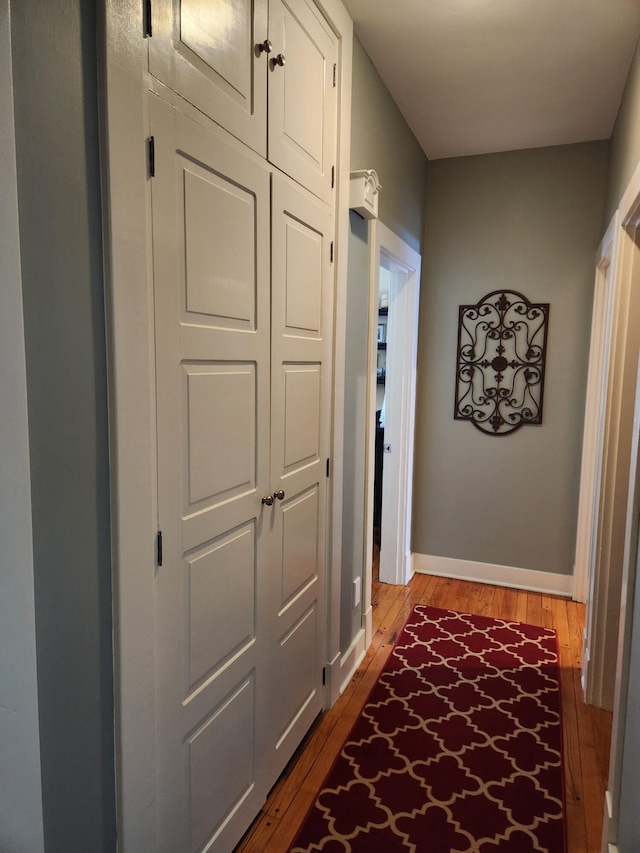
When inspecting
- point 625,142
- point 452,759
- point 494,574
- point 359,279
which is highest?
point 625,142

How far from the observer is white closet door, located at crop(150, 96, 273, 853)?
1209mm

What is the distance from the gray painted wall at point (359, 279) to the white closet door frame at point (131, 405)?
130 cm

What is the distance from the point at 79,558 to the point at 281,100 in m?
1.38

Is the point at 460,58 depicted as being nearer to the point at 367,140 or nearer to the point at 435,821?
the point at 367,140

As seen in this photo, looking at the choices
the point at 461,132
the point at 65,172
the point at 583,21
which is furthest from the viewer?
the point at 461,132

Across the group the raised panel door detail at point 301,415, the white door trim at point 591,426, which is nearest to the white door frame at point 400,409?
the white door trim at point 591,426

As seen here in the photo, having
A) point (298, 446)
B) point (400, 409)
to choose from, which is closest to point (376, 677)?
point (298, 446)

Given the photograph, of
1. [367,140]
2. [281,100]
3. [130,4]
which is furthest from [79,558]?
[367,140]

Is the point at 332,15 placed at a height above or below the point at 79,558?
above

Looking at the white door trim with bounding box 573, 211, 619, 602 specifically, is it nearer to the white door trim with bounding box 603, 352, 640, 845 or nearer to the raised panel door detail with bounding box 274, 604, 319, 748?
the white door trim with bounding box 603, 352, 640, 845

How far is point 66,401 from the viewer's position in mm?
964

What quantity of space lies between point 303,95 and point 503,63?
3.73ft

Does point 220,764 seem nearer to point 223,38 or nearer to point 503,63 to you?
point 223,38

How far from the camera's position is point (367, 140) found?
2.43 metres
